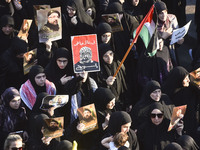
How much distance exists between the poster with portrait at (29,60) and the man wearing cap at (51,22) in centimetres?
36

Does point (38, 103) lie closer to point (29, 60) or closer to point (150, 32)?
point (29, 60)

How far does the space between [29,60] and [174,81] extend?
7.26 feet

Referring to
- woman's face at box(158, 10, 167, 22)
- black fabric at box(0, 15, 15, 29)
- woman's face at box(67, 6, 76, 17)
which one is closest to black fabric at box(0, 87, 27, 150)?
black fabric at box(0, 15, 15, 29)

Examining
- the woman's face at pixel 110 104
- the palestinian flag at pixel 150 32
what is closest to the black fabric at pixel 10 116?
the woman's face at pixel 110 104

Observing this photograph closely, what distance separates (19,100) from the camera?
26.9 ft

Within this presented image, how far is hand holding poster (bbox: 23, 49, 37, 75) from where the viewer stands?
8664mm

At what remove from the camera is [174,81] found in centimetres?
887

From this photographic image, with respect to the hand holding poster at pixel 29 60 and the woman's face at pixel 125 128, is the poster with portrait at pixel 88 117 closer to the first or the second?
the woman's face at pixel 125 128

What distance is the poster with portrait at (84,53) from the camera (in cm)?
790

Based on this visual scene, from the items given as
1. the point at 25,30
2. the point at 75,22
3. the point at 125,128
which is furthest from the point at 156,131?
the point at 25,30

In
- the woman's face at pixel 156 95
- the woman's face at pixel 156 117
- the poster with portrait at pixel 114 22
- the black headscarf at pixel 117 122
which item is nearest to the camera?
the black headscarf at pixel 117 122

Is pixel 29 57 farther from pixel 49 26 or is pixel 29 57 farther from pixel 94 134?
pixel 94 134

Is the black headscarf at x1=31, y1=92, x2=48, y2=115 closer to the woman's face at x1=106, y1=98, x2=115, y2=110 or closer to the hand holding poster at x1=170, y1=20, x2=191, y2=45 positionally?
the woman's face at x1=106, y1=98, x2=115, y2=110

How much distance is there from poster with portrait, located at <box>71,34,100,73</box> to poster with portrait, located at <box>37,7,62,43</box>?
103 centimetres
